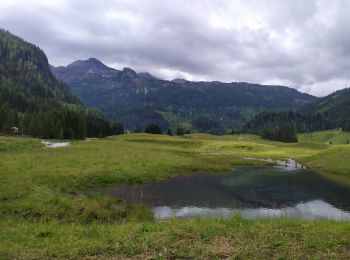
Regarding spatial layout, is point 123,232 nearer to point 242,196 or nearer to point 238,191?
point 242,196

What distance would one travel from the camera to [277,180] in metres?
66.9

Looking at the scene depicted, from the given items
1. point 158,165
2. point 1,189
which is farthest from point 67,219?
point 158,165

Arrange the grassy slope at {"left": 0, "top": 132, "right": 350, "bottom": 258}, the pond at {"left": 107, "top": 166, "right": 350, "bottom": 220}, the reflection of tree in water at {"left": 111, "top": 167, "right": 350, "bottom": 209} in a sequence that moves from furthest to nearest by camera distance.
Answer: the reflection of tree in water at {"left": 111, "top": 167, "right": 350, "bottom": 209} < the pond at {"left": 107, "top": 166, "right": 350, "bottom": 220} < the grassy slope at {"left": 0, "top": 132, "right": 350, "bottom": 258}

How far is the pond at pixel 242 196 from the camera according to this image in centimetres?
3784

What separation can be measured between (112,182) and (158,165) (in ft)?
57.1

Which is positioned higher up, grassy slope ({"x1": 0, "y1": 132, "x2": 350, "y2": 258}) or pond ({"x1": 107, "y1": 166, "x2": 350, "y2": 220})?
grassy slope ({"x1": 0, "y1": 132, "x2": 350, "y2": 258})

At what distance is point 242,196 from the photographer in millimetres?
48656

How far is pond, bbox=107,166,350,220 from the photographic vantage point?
3784cm

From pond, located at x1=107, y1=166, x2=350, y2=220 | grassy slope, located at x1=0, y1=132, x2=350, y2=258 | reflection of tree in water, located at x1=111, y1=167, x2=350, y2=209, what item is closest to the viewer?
grassy slope, located at x1=0, y1=132, x2=350, y2=258

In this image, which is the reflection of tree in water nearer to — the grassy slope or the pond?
the pond

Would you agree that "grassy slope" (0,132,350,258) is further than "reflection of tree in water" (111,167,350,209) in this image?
No

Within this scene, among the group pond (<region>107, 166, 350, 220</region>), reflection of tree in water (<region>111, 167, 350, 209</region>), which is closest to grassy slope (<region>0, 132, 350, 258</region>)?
pond (<region>107, 166, 350, 220</region>)

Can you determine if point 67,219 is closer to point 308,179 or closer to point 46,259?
point 46,259

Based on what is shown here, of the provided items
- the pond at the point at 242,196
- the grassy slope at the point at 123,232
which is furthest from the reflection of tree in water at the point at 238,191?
the grassy slope at the point at 123,232
